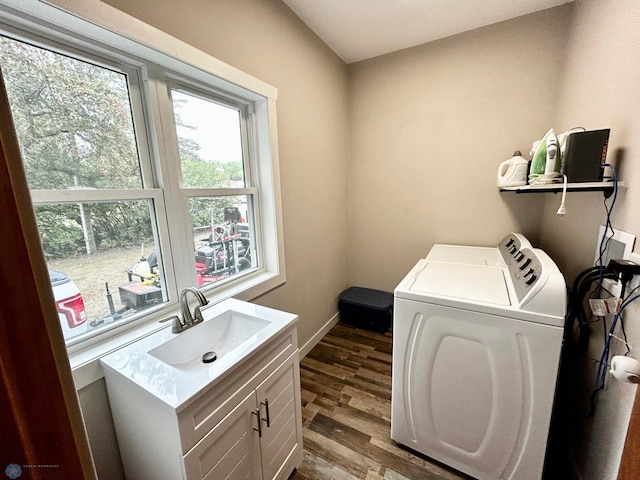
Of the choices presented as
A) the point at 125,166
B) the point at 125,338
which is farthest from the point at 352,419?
the point at 125,166

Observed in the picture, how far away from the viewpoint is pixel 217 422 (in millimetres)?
873

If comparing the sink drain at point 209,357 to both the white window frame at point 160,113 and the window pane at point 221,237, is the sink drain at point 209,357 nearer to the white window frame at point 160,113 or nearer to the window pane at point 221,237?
the white window frame at point 160,113

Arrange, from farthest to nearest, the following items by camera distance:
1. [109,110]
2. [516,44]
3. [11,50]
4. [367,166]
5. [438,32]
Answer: [367,166]
[438,32]
[516,44]
[109,110]
[11,50]

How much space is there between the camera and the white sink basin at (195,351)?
0.83 meters

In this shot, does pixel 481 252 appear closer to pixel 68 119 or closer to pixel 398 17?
pixel 398 17

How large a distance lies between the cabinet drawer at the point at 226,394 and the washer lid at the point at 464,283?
2.43ft

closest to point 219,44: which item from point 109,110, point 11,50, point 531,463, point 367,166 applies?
point 109,110

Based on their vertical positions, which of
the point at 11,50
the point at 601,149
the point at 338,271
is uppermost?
the point at 11,50

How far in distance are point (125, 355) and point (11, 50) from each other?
113 cm

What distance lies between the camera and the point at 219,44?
1.35m

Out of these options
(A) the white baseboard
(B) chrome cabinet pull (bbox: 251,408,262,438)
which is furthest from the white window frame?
(A) the white baseboard

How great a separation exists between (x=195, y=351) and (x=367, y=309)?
5.77 feet

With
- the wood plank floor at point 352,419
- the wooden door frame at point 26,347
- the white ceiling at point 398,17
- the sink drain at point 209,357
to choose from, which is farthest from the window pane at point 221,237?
the white ceiling at point 398,17

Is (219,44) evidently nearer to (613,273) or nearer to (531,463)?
(613,273)
